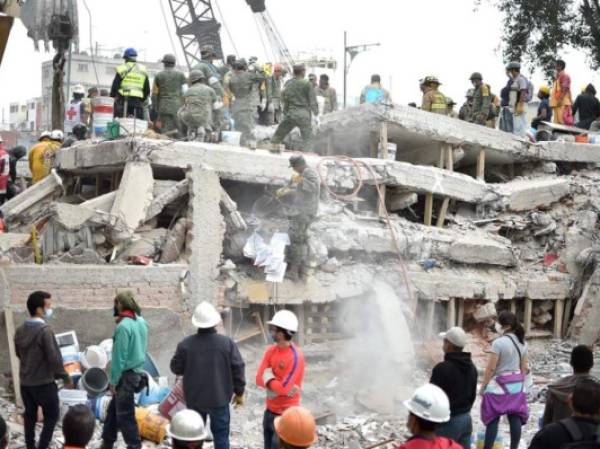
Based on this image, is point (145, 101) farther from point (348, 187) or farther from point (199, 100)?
point (348, 187)

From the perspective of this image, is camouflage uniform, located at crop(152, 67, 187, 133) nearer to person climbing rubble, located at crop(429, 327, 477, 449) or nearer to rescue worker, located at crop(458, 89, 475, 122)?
rescue worker, located at crop(458, 89, 475, 122)

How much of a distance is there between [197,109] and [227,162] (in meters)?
1.04

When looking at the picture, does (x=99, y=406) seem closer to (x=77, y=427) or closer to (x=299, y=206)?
(x=299, y=206)

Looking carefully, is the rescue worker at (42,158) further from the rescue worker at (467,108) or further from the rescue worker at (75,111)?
the rescue worker at (467,108)

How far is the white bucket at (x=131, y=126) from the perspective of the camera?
1254 cm

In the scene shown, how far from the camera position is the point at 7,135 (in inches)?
1348

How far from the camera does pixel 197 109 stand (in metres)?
12.8

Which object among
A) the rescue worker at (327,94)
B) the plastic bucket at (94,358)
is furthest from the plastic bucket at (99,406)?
the rescue worker at (327,94)

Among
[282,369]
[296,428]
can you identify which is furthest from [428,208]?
[296,428]

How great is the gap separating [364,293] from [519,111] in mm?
6078

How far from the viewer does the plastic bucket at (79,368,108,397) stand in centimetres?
955

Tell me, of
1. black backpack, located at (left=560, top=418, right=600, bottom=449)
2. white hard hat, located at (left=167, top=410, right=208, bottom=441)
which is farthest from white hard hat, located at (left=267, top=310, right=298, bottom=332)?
black backpack, located at (left=560, top=418, right=600, bottom=449)

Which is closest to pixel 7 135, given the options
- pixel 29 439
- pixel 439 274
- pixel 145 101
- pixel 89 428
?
pixel 145 101

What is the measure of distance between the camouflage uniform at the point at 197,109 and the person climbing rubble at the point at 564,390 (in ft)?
24.8
